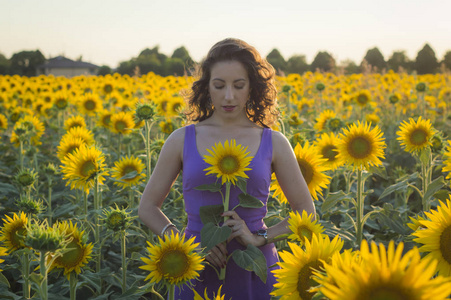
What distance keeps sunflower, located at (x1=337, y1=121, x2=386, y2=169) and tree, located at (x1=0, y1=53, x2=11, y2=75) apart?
21709mm

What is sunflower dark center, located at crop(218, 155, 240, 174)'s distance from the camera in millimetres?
1613

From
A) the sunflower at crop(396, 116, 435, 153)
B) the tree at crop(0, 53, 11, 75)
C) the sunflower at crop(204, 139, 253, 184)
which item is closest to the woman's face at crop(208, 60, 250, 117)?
the sunflower at crop(204, 139, 253, 184)

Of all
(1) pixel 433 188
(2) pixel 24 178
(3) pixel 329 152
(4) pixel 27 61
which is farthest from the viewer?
(4) pixel 27 61

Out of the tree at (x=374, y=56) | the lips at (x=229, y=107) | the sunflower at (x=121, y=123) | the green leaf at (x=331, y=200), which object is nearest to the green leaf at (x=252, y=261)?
the lips at (x=229, y=107)

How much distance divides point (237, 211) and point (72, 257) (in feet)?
2.30

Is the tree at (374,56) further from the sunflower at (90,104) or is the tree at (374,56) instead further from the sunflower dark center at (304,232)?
the sunflower dark center at (304,232)

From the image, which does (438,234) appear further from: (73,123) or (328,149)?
(73,123)

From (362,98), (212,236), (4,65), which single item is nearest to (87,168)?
(212,236)

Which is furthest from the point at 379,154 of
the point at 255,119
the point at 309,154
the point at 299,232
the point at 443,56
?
the point at 443,56

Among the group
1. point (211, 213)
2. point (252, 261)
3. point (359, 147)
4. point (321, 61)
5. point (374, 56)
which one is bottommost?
point (252, 261)

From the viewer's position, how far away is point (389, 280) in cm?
67

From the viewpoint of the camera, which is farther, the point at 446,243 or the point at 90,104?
the point at 90,104

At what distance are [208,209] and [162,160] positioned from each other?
0.55 meters

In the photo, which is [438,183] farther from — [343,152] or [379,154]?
[343,152]
